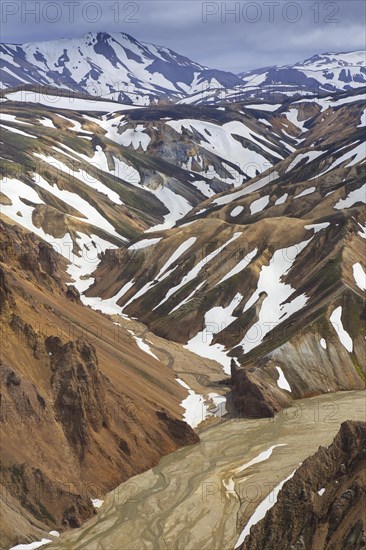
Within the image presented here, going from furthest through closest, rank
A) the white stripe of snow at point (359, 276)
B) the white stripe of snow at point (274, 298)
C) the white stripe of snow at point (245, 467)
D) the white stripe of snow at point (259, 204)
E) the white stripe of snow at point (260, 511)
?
the white stripe of snow at point (259, 204) → the white stripe of snow at point (359, 276) → the white stripe of snow at point (274, 298) → the white stripe of snow at point (245, 467) → the white stripe of snow at point (260, 511)

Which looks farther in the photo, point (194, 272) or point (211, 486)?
point (194, 272)

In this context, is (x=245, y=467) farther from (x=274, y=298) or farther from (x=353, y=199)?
(x=353, y=199)

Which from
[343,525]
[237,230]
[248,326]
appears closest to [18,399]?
[343,525]

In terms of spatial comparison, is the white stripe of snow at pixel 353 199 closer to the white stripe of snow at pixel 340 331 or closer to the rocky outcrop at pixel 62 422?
the white stripe of snow at pixel 340 331

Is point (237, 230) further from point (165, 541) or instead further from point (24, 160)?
point (24, 160)

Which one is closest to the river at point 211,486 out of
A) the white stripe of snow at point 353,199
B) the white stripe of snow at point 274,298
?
the white stripe of snow at point 274,298

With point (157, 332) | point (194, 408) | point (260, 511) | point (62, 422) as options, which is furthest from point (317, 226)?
point (260, 511)

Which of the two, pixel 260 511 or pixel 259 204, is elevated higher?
pixel 259 204

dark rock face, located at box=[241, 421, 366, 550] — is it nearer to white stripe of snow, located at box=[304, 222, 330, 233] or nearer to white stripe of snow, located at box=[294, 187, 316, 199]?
white stripe of snow, located at box=[304, 222, 330, 233]
